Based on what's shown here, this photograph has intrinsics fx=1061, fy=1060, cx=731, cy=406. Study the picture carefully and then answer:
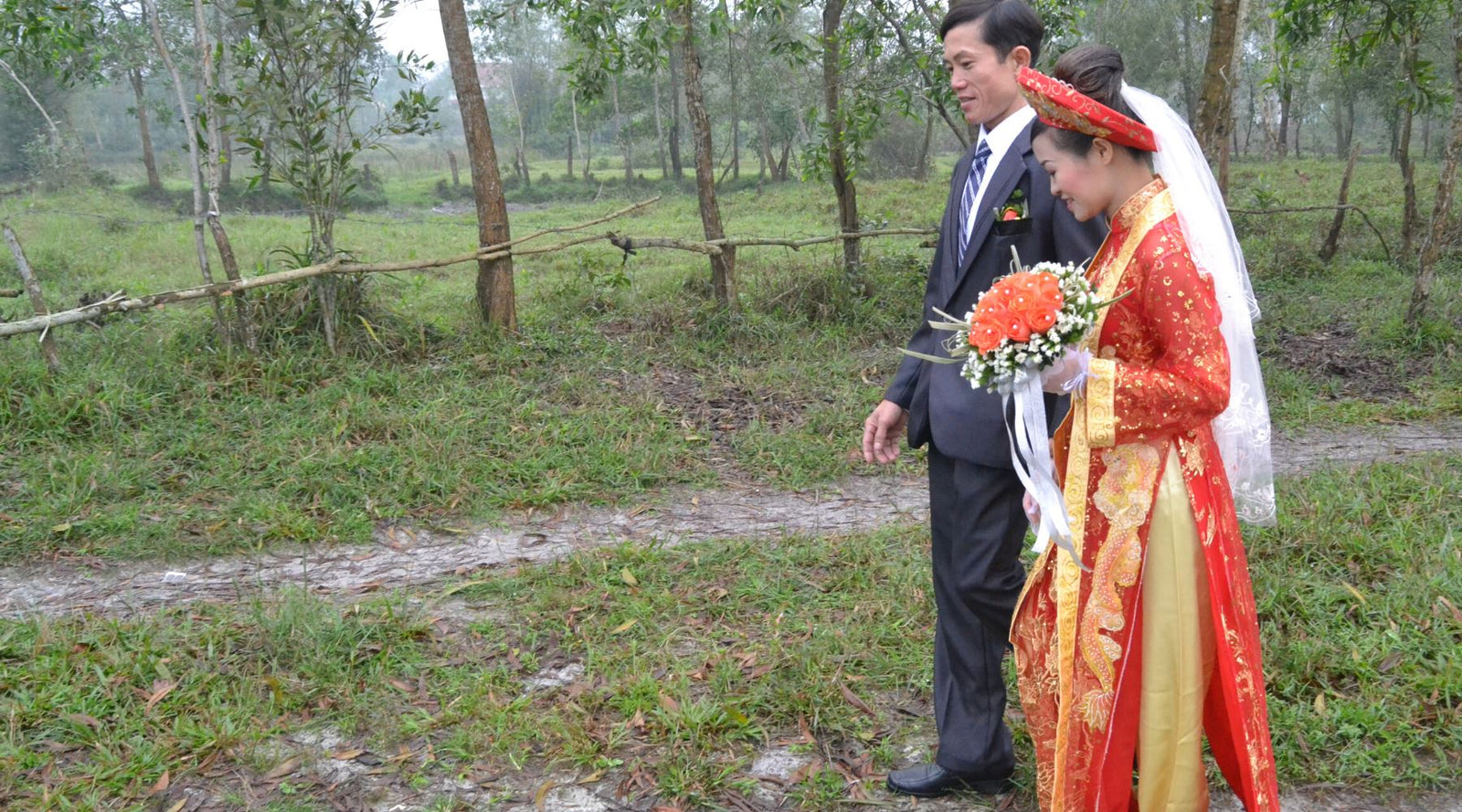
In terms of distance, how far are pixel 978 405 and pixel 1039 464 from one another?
31cm

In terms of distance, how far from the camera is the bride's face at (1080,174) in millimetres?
2219

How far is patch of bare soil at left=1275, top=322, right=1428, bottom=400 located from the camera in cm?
681

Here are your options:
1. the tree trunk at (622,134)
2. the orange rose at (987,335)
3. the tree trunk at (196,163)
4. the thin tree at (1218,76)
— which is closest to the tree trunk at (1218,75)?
the thin tree at (1218,76)

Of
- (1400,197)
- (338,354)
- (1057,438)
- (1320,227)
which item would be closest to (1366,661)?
(1057,438)

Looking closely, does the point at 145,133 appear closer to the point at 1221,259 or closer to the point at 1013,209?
the point at 1013,209

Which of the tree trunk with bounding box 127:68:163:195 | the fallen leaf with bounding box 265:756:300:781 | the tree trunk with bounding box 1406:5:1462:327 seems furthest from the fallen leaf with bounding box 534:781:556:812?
the tree trunk with bounding box 127:68:163:195

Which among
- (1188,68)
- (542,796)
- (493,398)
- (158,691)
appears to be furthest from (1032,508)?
(1188,68)

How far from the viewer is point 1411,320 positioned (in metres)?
7.60

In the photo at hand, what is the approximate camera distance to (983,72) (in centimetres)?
262

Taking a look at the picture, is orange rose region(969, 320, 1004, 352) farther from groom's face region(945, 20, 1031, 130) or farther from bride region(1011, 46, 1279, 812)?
groom's face region(945, 20, 1031, 130)

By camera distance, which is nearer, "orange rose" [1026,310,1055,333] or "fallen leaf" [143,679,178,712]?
"orange rose" [1026,310,1055,333]

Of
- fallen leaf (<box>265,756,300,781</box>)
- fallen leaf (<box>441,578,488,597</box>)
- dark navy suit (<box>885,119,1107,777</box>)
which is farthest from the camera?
fallen leaf (<box>441,578,488,597</box>)

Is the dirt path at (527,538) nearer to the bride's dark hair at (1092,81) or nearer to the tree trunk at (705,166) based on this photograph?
the tree trunk at (705,166)

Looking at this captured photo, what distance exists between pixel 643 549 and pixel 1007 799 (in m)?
2.17
